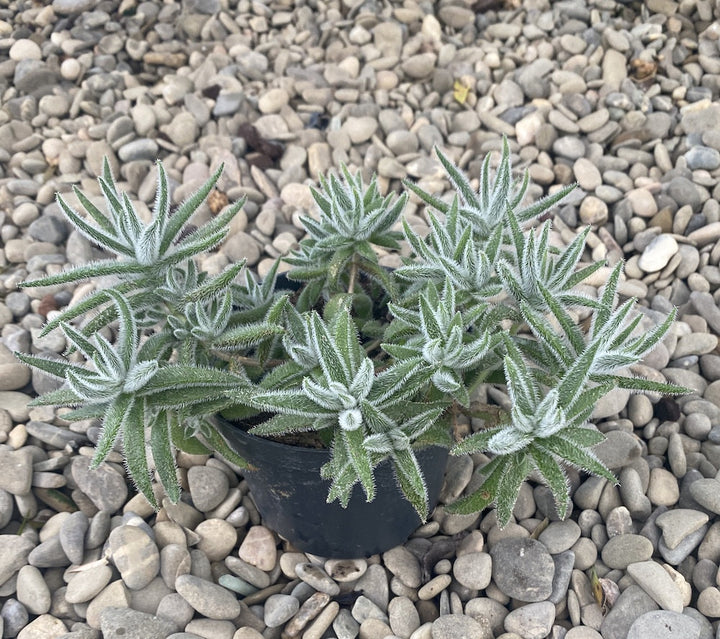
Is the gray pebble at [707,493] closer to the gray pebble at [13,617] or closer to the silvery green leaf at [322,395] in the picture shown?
the silvery green leaf at [322,395]

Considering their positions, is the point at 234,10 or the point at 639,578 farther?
the point at 234,10

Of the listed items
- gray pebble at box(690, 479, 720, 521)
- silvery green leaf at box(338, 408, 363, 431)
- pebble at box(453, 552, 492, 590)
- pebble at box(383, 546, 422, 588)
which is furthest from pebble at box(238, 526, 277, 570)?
gray pebble at box(690, 479, 720, 521)

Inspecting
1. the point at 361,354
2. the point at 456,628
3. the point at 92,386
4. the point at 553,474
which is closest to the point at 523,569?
the point at 456,628

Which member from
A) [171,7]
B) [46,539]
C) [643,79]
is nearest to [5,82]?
[171,7]

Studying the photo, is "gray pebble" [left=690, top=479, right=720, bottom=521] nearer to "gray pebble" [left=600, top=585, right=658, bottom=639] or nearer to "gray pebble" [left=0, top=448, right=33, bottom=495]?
"gray pebble" [left=600, top=585, right=658, bottom=639]

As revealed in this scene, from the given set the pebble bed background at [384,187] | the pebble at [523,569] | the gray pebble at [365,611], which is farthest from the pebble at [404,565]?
the pebble at [523,569]

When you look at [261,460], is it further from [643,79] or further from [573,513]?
[643,79]
